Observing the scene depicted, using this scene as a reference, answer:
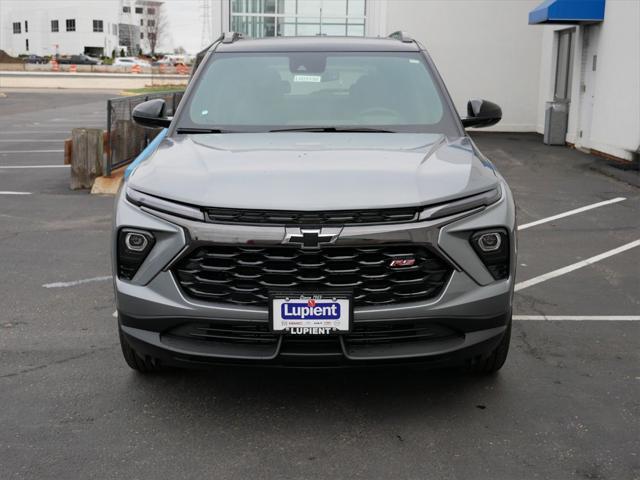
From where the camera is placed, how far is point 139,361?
4438mm

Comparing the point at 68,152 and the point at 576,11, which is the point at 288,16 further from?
the point at 68,152

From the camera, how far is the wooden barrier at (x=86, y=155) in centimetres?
1168

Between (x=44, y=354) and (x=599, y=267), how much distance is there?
4.78 metres

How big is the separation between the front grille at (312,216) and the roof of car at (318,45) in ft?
7.51

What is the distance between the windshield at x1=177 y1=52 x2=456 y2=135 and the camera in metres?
5.07

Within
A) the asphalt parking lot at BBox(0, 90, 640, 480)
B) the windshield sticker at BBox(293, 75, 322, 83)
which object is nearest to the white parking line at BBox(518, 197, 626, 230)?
the asphalt parking lot at BBox(0, 90, 640, 480)

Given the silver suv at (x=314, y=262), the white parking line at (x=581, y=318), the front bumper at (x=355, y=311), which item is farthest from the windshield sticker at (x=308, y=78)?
the white parking line at (x=581, y=318)

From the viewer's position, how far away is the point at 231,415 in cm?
407

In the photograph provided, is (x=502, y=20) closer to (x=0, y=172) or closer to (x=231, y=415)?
(x=0, y=172)

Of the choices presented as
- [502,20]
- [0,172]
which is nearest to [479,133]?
[502,20]

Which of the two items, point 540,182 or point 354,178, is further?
point 540,182

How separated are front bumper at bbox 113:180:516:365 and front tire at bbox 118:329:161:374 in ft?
1.86

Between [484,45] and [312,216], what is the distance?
64.5 feet

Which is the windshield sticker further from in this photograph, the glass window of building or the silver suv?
the glass window of building
